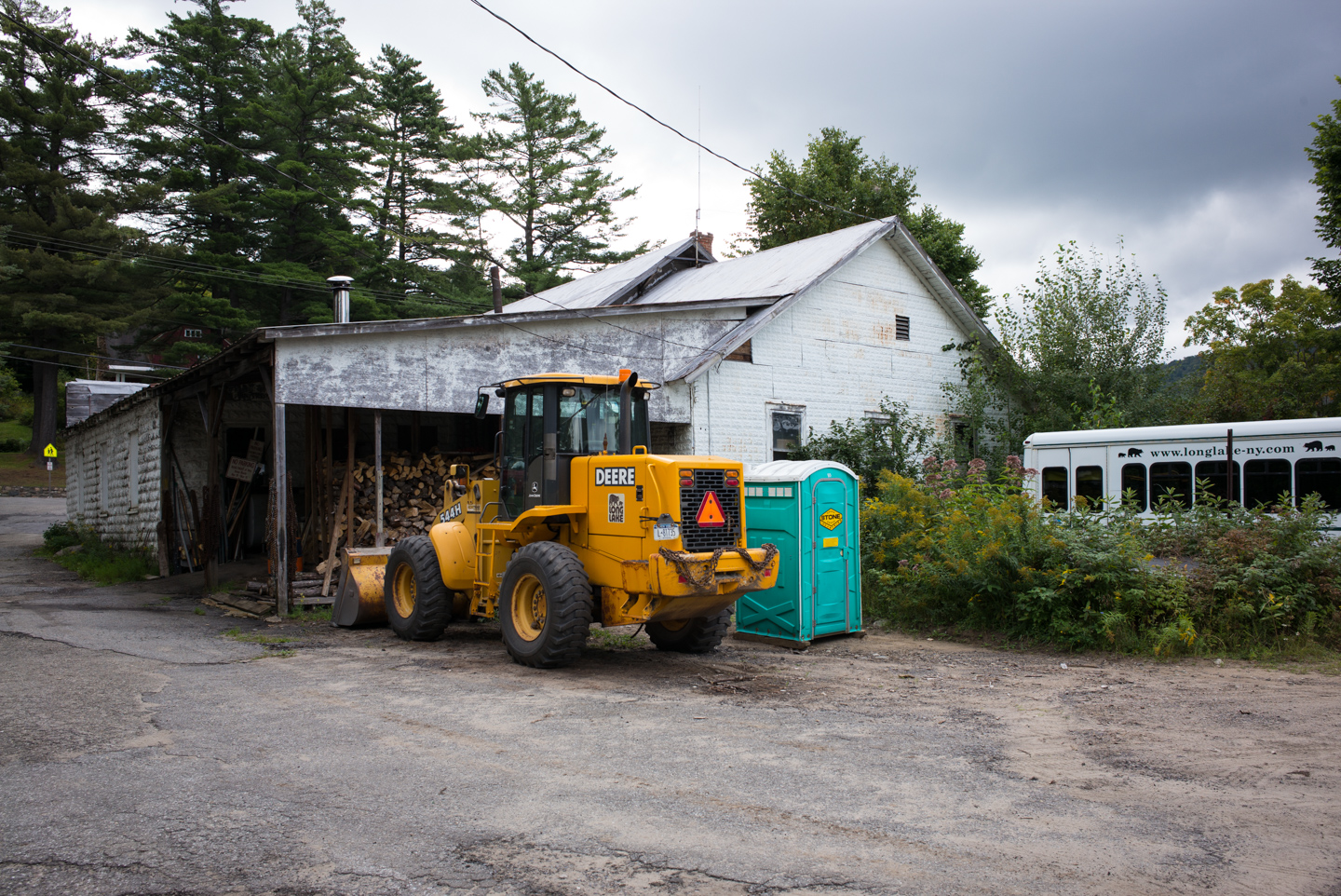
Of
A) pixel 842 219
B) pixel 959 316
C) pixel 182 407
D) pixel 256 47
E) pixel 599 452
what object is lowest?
pixel 599 452

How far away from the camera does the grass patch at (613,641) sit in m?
9.20

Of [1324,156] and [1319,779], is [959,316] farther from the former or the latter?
[1319,779]

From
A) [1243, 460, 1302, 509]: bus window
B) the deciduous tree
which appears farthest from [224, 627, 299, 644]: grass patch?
the deciduous tree

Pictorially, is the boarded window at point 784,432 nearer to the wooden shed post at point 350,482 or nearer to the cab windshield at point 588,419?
the wooden shed post at point 350,482

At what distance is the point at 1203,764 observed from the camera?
5.14m

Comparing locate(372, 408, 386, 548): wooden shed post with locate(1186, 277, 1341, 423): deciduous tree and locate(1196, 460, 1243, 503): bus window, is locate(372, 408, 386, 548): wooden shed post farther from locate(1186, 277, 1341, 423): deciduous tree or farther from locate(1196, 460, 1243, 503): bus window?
locate(1186, 277, 1341, 423): deciduous tree

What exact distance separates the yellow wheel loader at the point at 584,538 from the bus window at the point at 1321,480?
362 inches

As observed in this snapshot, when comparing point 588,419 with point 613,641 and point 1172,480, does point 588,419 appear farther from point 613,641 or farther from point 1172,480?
point 1172,480

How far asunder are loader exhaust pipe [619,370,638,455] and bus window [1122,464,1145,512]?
9334 millimetres

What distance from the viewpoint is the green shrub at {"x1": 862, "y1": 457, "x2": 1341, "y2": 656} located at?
834 centimetres

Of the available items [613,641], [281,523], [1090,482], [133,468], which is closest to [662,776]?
[613,641]

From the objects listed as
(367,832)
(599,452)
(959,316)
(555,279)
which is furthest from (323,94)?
(367,832)

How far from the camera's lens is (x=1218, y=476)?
13.4 m

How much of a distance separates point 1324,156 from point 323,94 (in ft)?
102
